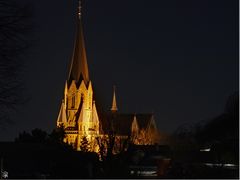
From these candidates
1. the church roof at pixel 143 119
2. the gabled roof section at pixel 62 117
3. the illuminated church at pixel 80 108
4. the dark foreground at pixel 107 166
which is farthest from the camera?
the church roof at pixel 143 119

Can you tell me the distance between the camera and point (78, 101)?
5458 inches

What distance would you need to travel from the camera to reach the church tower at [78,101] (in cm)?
13525

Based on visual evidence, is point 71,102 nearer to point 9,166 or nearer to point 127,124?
point 127,124

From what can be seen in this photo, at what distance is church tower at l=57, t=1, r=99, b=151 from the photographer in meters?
135

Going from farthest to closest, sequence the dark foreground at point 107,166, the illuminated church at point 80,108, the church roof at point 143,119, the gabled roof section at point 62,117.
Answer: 1. the church roof at point 143,119
2. the gabled roof section at point 62,117
3. the illuminated church at point 80,108
4. the dark foreground at point 107,166

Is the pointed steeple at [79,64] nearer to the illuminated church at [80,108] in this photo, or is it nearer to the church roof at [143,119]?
the illuminated church at [80,108]

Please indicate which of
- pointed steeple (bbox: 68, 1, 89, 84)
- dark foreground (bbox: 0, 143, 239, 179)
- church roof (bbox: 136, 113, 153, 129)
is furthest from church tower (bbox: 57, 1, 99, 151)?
dark foreground (bbox: 0, 143, 239, 179)

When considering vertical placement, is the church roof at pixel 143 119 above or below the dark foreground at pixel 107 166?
above

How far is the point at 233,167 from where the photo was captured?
26078 millimetres

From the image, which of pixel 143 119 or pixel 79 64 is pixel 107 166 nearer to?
pixel 79 64

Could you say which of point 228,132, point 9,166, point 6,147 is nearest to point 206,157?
point 228,132

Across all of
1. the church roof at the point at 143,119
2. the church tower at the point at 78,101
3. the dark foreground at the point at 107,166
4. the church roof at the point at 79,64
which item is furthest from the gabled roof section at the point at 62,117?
the dark foreground at the point at 107,166

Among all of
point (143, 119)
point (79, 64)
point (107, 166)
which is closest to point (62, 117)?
point (79, 64)

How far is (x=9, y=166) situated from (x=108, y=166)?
20201mm
